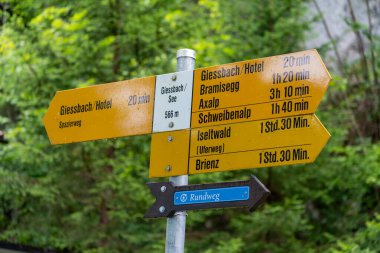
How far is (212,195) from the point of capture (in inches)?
156

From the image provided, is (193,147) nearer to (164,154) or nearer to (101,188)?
(164,154)

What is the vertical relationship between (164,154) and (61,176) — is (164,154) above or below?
below

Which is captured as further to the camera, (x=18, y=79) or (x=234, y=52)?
(x=234, y=52)

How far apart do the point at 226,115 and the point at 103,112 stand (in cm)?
91

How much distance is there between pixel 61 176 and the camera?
417 inches

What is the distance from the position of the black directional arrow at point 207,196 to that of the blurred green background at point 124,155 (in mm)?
5686

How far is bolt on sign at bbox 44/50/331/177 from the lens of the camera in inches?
153

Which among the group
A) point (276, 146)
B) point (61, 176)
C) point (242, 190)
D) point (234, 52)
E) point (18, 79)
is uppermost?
point (234, 52)

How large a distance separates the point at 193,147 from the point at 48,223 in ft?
22.3

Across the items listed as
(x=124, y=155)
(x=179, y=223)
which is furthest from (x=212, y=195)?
(x=124, y=155)

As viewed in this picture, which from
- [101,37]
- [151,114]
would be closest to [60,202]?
[101,37]

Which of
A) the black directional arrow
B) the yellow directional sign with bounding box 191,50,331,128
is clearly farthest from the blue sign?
the yellow directional sign with bounding box 191,50,331,128

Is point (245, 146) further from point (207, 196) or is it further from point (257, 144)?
point (207, 196)

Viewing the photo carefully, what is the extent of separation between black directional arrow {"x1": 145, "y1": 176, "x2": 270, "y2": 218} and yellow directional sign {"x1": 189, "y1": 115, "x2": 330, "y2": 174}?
0.13m
